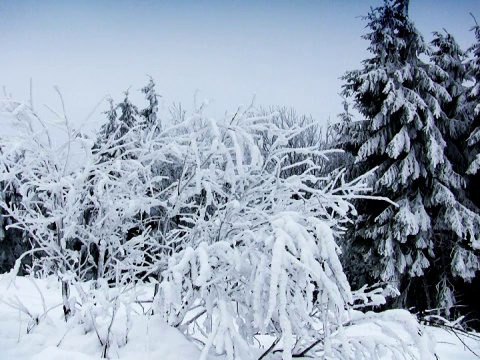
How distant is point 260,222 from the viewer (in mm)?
3270

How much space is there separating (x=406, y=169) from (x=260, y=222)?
10.0 m

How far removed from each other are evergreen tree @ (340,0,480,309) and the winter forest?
0.06m

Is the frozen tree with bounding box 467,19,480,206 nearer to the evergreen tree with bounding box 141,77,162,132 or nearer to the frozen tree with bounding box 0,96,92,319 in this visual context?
the frozen tree with bounding box 0,96,92,319

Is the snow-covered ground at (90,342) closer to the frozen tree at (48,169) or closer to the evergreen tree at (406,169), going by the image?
the frozen tree at (48,169)

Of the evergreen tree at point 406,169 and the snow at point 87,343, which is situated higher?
the evergreen tree at point 406,169

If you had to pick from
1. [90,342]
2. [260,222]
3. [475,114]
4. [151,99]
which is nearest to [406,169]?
[475,114]

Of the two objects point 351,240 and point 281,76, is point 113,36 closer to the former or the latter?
point 351,240

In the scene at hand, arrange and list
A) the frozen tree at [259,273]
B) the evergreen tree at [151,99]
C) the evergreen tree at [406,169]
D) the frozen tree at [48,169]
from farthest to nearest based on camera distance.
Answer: the evergreen tree at [151,99]
the evergreen tree at [406,169]
the frozen tree at [48,169]
the frozen tree at [259,273]

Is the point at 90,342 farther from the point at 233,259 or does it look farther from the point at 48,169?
the point at 48,169

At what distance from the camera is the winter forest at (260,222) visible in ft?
9.63

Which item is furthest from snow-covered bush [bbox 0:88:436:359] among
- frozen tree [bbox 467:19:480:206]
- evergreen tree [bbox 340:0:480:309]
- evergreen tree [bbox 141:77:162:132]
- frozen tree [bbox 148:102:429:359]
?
evergreen tree [bbox 141:77:162:132]

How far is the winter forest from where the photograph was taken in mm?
2936

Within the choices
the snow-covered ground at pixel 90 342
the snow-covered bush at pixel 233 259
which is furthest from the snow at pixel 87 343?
the snow-covered bush at pixel 233 259

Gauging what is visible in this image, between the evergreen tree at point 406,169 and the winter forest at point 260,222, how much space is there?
2.2 inches
